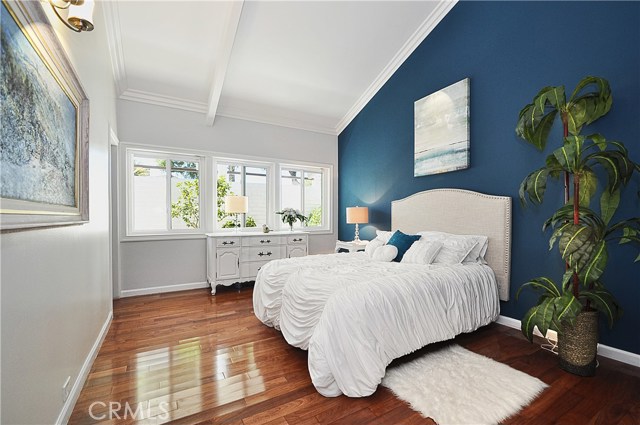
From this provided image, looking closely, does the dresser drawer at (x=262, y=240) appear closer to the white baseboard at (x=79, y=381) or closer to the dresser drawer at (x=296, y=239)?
the dresser drawer at (x=296, y=239)

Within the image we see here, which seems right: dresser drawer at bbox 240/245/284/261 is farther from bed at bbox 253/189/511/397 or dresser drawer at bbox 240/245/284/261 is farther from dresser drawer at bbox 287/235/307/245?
bed at bbox 253/189/511/397

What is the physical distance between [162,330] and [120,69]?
10.4 feet

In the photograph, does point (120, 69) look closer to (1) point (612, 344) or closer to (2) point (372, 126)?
(2) point (372, 126)

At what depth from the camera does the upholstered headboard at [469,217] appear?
2.92 m

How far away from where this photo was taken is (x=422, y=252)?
2883mm

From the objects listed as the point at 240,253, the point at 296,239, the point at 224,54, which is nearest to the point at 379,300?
the point at 240,253

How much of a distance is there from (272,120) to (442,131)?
2.83 m

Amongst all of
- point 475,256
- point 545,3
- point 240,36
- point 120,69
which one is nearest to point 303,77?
point 240,36

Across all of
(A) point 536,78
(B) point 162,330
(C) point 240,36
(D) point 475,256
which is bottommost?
(B) point 162,330

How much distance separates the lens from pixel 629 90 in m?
2.21

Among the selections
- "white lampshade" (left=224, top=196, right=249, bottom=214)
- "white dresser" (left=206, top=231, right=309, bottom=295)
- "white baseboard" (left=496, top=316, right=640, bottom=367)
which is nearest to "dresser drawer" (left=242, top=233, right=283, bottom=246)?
"white dresser" (left=206, top=231, right=309, bottom=295)

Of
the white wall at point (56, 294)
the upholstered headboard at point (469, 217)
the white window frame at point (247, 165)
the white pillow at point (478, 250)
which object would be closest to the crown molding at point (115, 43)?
the white wall at point (56, 294)

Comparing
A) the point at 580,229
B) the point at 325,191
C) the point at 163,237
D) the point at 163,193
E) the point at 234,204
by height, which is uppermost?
the point at 325,191

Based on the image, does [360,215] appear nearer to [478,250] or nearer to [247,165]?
[478,250]
